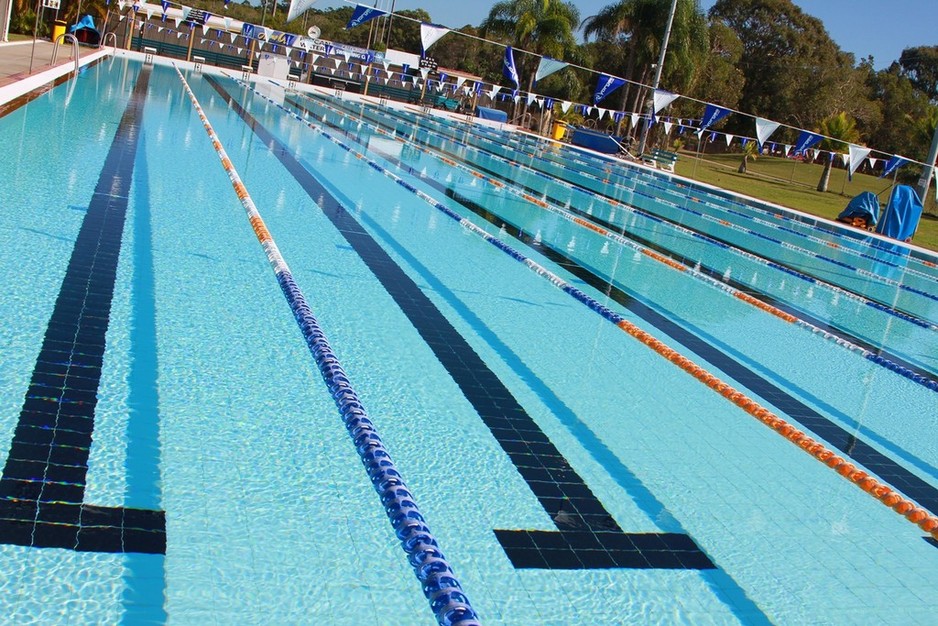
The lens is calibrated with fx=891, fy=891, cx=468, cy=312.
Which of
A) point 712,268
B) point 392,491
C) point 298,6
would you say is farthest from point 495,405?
point 298,6

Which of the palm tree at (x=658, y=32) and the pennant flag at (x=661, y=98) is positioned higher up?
the palm tree at (x=658, y=32)

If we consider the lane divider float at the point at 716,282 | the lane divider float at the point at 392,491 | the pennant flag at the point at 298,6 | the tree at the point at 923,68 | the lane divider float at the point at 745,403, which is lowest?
the lane divider float at the point at 392,491

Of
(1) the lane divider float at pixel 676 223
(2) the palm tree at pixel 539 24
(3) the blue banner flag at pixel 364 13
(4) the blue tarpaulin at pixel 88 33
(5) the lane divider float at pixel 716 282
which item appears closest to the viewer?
(5) the lane divider float at pixel 716 282

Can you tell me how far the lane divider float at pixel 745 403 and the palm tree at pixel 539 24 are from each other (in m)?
26.7

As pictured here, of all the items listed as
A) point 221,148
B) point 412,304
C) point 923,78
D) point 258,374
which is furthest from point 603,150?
point 923,78

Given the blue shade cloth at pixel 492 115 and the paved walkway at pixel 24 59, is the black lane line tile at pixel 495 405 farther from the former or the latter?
the blue shade cloth at pixel 492 115

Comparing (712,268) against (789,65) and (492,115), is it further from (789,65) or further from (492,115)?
(789,65)

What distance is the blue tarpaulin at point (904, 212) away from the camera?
1688 cm

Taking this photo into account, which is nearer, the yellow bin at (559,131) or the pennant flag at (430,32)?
the pennant flag at (430,32)

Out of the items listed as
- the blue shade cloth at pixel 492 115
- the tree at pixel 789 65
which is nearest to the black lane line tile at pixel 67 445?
the blue shade cloth at pixel 492 115

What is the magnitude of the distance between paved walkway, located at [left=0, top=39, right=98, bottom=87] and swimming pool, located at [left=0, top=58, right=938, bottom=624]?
4.33 m

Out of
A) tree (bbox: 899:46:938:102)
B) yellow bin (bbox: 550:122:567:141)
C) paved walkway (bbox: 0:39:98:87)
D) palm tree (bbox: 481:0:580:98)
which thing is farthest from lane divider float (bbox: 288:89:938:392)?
tree (bbox: 899:46:938:102)

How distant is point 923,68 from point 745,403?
56.9 metres

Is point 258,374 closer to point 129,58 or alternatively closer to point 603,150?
point 603,150
